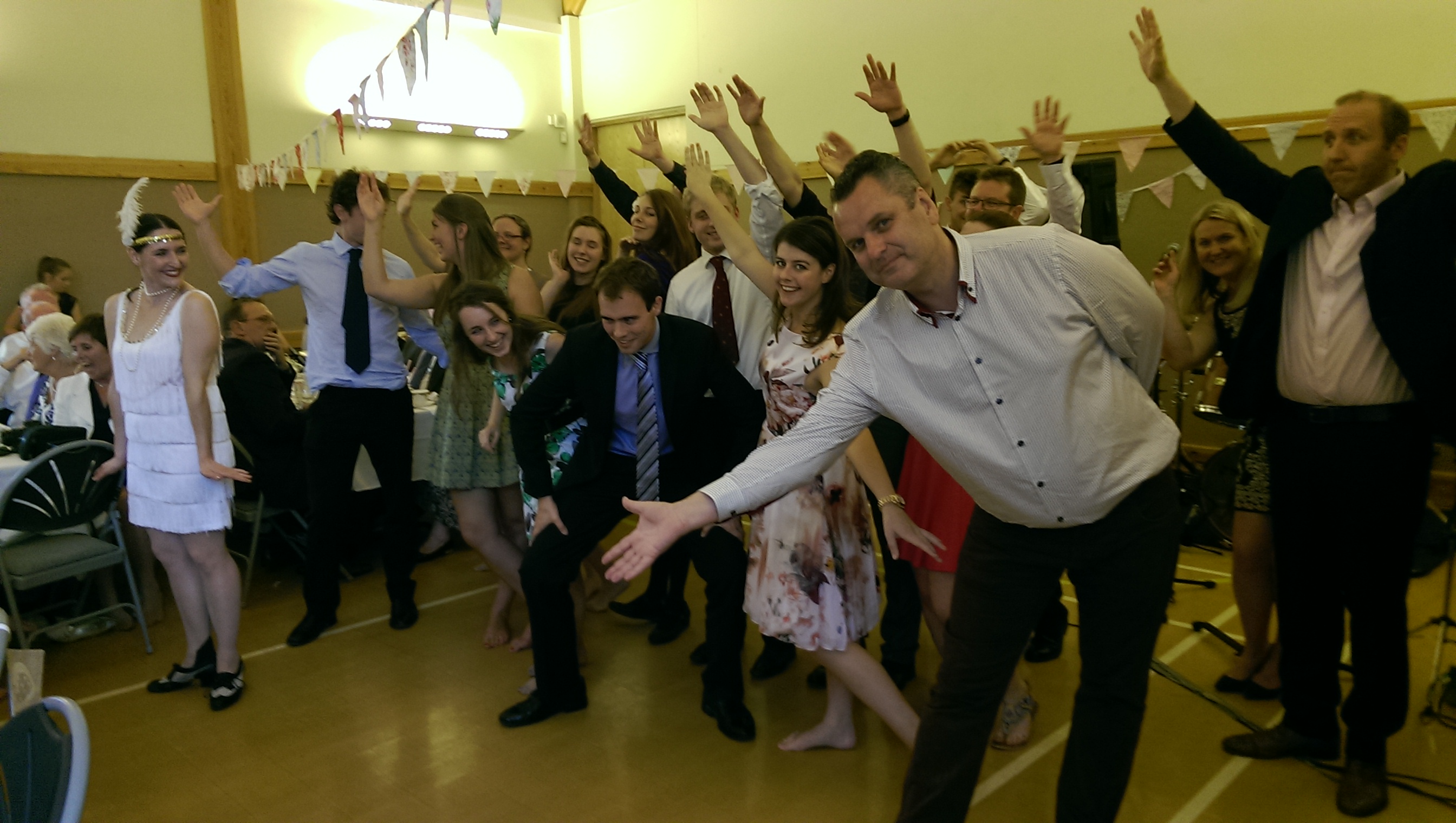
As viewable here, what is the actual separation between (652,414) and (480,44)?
8.05m

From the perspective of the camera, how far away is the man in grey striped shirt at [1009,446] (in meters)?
1.80

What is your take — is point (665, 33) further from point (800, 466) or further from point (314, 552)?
point (800, 466)

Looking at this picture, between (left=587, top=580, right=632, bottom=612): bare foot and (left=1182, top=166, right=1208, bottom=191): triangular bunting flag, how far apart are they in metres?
4.49

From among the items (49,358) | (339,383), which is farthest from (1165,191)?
(49,358)

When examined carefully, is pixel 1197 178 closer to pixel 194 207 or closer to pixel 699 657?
pixel 699 657

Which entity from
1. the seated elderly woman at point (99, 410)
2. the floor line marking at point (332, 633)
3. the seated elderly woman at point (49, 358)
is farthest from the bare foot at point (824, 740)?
the seated elderly woman at point (49, 358)

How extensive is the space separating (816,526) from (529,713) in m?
1.17

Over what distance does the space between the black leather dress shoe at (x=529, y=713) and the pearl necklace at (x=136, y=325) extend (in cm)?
165

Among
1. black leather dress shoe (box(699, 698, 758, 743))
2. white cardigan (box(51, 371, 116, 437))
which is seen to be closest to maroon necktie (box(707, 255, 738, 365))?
black leather dress shoe (box(699, 698, 758, 743))

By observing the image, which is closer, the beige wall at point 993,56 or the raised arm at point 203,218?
the raised arm at point 203,218

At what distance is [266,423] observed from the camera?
165 inches

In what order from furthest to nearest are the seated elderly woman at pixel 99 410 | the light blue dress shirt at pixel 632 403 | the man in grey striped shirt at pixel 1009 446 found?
the seated elderly woman at pixel 99 410, the light blue dress shirt at pixel 632 403, the man in grey striped shirt at pixel 1009 446

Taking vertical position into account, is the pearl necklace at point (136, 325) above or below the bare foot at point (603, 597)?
above

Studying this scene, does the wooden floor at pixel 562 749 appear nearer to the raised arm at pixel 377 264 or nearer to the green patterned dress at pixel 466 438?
the green patterned dress at pixel 466 438
